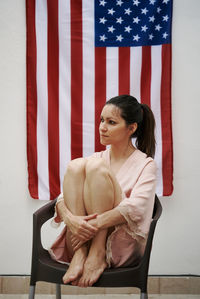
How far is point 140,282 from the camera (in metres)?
1.37

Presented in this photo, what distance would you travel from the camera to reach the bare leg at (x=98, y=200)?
135 centimetres

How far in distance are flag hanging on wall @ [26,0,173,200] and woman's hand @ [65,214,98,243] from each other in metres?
0.91

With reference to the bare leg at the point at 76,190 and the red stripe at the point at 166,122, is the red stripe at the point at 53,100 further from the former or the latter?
the bare leg at the point at 76,190

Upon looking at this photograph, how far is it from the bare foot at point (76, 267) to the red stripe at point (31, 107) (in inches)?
37.9

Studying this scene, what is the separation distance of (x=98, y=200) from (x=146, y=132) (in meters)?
0.52

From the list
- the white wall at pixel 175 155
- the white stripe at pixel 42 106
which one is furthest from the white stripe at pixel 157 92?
the white stripe at pixel 42 106

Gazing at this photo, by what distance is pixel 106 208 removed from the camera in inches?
55.2

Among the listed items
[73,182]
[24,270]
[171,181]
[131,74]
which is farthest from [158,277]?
[131,74]

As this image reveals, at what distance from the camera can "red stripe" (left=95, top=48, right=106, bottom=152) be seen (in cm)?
228

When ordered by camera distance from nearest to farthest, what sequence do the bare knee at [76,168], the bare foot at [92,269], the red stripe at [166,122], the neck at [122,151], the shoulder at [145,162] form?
the bare foot at [92,269], the bare knee at [76,168], the shoulder at [145,162], the neck at [122,151], the red stripe at [166,122]

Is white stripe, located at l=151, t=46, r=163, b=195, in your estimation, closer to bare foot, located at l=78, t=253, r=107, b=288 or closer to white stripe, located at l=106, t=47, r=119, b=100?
white stripe, located at l=106, t=47, r=119, b=100

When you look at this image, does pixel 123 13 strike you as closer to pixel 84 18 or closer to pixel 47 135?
pixel 84 18

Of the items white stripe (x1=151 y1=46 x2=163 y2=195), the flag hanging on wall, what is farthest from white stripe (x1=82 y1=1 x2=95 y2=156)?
white stripe (x1=151 y1=46 x2=163 y2=195)

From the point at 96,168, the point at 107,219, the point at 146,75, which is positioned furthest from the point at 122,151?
the point at 146,75
